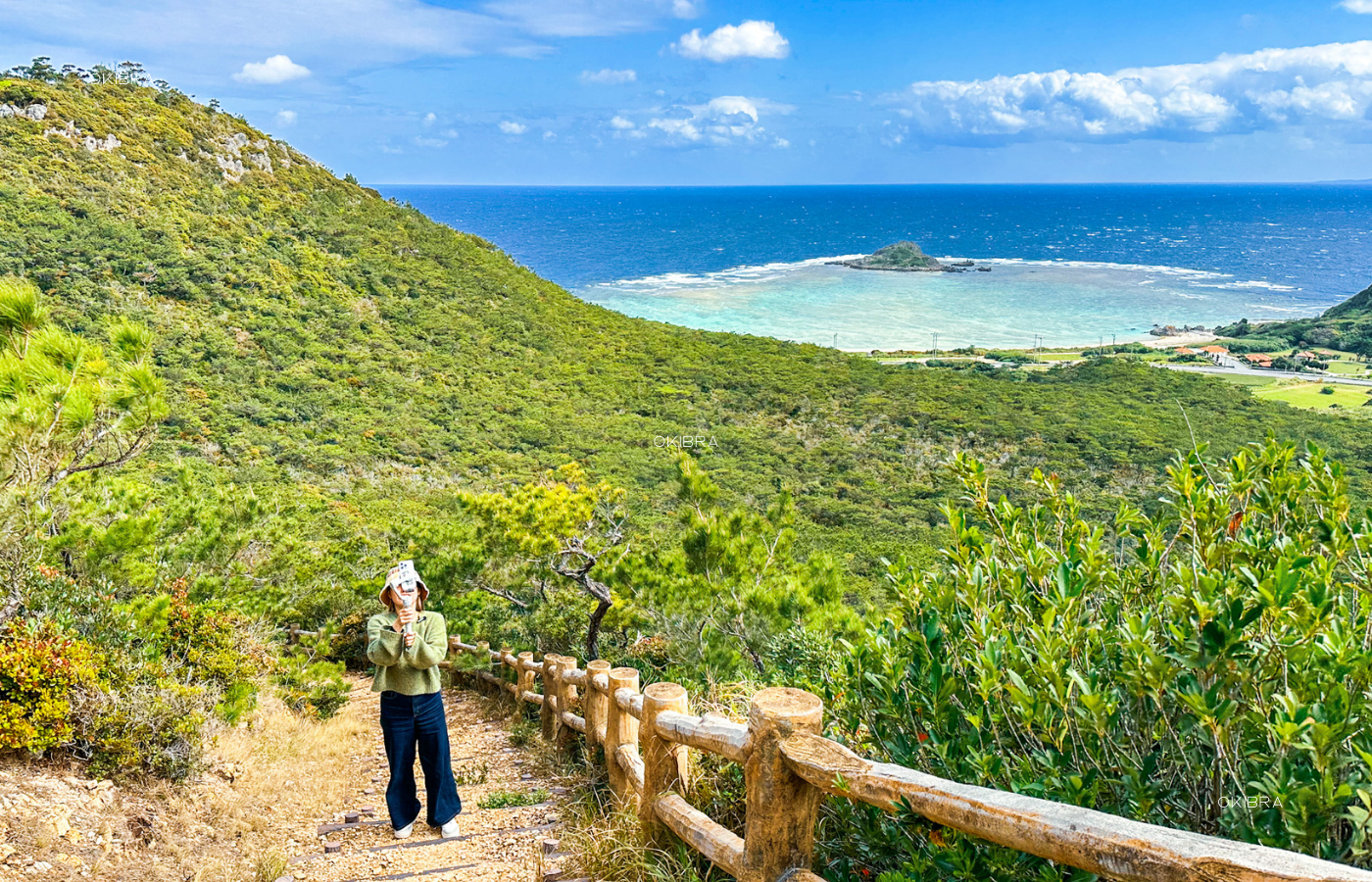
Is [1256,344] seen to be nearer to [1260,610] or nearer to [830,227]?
[1260,610]

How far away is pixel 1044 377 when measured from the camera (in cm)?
4628

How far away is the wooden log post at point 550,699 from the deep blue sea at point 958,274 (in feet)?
176

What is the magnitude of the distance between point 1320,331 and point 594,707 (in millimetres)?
69328

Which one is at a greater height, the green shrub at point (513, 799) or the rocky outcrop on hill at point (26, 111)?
the rocky outcrop on hill at point (26, 111)

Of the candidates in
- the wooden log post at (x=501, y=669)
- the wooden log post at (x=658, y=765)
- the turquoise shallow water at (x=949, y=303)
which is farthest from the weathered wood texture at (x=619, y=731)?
the turquoise shallow water at (x=949, y=303)

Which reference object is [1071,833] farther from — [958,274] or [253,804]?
[958,274]

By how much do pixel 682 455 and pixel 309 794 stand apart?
5068 millimetres

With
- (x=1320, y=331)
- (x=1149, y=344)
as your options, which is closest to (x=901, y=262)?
(x=1149, y=344)

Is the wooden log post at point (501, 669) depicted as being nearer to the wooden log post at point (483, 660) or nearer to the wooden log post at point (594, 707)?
the wooden log post at point (483, 660)

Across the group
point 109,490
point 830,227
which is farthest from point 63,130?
point 830,227

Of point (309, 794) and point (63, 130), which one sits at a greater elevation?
point (63, 130)

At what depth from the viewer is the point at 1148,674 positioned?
1528 mm

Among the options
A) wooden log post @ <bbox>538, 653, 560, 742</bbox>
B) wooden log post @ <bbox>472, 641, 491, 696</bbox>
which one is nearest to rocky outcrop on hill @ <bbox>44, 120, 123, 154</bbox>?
wooden log post @ <bbox>472, 641, 491, 696</bbox>

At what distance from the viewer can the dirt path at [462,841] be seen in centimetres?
339
